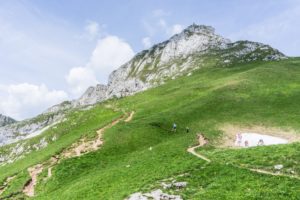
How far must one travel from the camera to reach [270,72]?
364 ft

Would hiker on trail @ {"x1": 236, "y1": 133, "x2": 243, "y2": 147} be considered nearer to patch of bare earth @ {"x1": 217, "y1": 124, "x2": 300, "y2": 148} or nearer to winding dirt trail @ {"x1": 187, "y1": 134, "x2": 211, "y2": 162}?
patch of bare earth @ {"x1": 217, "y1": 124, "x2": 300, "y2": 148}

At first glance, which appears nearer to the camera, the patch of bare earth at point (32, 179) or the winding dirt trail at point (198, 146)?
the winding dirt trail at point (198, 146)

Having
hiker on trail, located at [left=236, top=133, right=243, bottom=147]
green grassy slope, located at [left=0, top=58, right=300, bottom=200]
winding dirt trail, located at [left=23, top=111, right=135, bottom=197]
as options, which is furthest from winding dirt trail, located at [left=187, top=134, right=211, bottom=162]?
winding dirt trail, located at [left=23, top=111, right=135, bottom=197]

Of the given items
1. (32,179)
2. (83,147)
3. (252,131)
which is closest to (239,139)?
(252,131)

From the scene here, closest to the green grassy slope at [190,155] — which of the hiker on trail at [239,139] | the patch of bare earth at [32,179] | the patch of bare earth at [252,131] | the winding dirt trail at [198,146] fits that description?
the winding dirt trail at [198,146]

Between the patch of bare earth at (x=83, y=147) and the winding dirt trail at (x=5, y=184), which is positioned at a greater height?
the patch of bare earth at (x=83, y=147)

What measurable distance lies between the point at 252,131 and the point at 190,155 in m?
27.5

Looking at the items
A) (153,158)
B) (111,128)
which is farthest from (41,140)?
(153,158)

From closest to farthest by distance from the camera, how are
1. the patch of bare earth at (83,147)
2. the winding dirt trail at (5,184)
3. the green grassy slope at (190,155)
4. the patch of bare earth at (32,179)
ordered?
the green grassy slope at (190,155) < the patch of bare earth at (32,179) < the winding dirt trail at (5,184) < the patch of bare earth at (83,147)

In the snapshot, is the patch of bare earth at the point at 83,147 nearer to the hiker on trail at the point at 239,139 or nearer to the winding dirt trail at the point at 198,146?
the winding dirt trail at the point at 198,146

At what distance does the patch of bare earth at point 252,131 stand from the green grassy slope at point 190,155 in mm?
1835

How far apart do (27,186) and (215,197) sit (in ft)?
111

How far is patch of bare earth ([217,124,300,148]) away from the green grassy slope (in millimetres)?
1835

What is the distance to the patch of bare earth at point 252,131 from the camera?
6476cm
